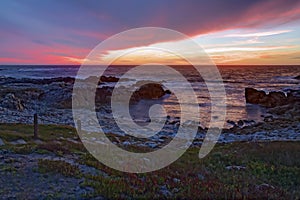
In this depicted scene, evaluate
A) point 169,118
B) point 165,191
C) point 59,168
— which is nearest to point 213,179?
point 165,191

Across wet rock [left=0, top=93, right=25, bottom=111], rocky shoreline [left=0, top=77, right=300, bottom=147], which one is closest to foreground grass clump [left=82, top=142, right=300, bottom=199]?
rocky shoreline [left=0, top=77, right=300, bottom=147]

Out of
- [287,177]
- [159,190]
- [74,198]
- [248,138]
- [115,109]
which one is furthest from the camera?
[115,109]

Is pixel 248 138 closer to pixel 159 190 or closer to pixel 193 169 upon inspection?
pixel 193 169

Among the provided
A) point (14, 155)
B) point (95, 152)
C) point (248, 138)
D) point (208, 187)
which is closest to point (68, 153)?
point (95, 152)

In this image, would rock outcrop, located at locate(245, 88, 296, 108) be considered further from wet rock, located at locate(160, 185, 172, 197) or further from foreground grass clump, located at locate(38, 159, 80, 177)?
foreground grass clump, located at locate(38, 159, 80, 177)

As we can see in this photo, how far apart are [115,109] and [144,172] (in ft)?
94.9

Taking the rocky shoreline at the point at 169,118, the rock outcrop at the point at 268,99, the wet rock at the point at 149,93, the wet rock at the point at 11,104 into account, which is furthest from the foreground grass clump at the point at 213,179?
the wet rock at the point at 149,93

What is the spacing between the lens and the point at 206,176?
10391 millimetres

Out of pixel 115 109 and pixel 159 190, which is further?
pixel 115 109

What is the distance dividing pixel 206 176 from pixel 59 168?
5.19 meters

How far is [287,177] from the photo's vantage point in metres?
11.1

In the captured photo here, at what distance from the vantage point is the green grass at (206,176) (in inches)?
319

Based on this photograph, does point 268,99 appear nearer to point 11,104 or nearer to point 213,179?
point 11,104

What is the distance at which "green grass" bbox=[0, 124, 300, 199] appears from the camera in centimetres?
810
